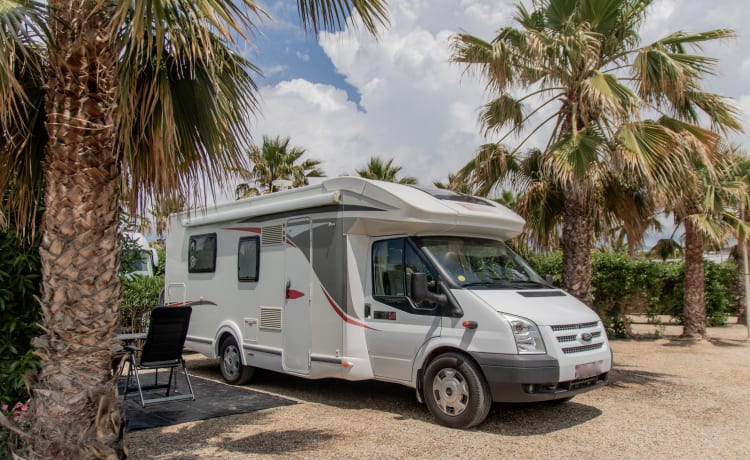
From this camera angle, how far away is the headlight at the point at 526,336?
18.9 ft

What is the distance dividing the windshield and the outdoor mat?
2660 mm

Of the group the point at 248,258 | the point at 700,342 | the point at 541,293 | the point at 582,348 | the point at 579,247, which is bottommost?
the point at 700,342

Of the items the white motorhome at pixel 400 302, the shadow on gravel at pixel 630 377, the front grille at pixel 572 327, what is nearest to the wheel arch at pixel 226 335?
the white motorhome at pixel 400 302

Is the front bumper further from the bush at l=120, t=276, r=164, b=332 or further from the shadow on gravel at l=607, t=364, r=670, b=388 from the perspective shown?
the bush at l=120, t=276, r=164, b=332

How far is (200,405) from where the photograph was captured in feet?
23.6

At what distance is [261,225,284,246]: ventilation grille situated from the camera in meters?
7.95

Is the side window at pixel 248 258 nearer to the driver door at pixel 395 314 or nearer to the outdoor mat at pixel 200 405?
the outdoor mat at pixel 200 405

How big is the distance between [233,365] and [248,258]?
1582 millimetres

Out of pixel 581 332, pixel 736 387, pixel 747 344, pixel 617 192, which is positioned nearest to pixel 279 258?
pixel 581 332

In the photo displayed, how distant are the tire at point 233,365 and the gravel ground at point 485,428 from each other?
0.25m

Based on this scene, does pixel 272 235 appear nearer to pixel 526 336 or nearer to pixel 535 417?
pixel 526 336

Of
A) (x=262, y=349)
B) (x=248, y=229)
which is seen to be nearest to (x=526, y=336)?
(x=262, y=349)

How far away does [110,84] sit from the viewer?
403 centimetres

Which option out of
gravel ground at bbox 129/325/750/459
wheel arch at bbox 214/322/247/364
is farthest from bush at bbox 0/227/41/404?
wheel arch at bbox 214/322/247/364
